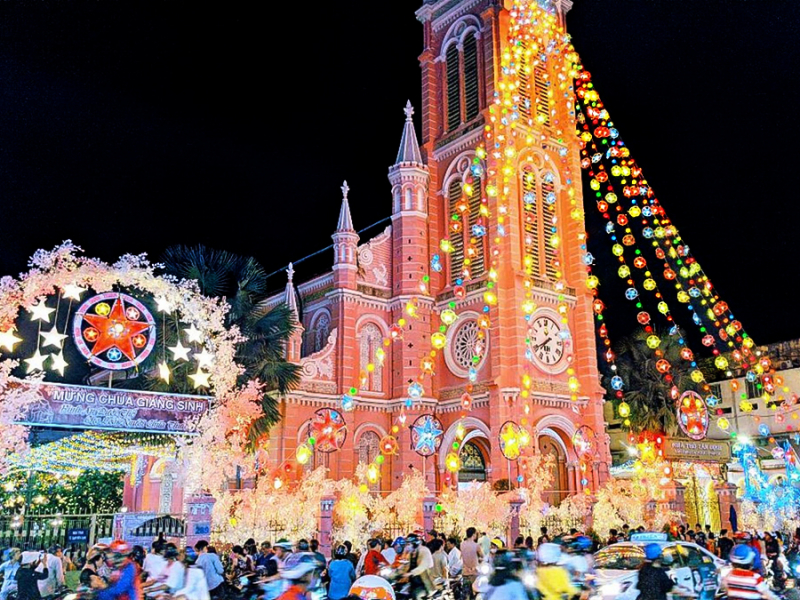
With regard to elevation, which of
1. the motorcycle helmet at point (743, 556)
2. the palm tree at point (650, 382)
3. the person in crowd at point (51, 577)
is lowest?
the person in crowd at point (51, 577)

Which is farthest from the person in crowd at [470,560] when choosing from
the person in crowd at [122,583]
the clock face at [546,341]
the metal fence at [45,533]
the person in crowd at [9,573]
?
the clock face at [546,341]

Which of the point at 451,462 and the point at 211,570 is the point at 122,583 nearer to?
the point at 211,570

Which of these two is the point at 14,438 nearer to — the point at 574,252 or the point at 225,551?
the point at 225,551

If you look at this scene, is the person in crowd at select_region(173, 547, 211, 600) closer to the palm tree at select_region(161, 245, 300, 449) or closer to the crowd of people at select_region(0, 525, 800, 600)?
the crowd of people at select_region(0, 525, 800, 600)

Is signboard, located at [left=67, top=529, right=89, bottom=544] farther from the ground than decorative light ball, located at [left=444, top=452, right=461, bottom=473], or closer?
closer

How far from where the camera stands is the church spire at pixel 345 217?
36406 mm

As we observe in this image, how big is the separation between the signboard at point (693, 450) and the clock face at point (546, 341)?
20.9 feet

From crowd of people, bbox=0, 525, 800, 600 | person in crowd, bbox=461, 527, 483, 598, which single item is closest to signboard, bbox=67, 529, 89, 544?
crowd of people, bbox=0, 525, 800, 600

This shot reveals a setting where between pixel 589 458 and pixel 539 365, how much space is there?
15.4ft

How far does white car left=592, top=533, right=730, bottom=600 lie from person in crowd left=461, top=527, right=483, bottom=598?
296 centimetres

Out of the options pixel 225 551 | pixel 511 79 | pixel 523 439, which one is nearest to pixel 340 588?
pixel 225 551

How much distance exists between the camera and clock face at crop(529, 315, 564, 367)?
34.6 m

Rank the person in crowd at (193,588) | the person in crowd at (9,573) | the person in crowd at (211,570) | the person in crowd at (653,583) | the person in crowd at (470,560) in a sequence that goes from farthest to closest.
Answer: the person in crowd at (470,560) → the person in crowd at (9,573) → the person in crowd at (211,570) → the person in crowd at (193,588) → the person in crowd at (653,583)

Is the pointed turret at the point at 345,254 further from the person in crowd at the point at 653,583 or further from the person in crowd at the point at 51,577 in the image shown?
the person in crowd at the point at 653,583
